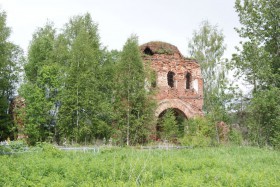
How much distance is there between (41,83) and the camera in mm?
22938

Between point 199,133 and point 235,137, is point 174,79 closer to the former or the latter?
point 199,133

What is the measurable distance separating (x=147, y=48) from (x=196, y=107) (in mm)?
5943

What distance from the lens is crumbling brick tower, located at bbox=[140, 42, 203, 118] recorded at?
24.2 m

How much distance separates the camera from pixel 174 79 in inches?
989

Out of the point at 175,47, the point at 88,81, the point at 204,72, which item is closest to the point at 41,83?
the point at 88,81

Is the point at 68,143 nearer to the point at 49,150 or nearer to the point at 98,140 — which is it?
the point at 98,140

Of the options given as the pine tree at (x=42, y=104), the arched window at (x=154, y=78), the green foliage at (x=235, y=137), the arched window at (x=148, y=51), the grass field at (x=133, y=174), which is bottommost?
the grass field at (x=133, y=174)

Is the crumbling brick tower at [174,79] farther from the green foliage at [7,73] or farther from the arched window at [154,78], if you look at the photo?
the green foliage at [7,73]

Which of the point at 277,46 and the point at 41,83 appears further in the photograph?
the point at 41,83

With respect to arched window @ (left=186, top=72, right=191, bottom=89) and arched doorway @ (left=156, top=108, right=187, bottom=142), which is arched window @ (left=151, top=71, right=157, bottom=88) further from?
arched window @ (left=186, top=72, right=191, bottom=89)

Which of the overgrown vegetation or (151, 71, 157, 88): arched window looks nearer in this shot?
the overgrown vegetation

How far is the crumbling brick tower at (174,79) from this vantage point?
79.4ft

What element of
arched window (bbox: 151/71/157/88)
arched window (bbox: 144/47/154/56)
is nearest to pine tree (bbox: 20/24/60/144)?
arched window (bbox: 151/71/157/88)

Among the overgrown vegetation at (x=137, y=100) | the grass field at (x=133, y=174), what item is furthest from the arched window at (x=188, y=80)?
the grass field at (x=133, y=174)
